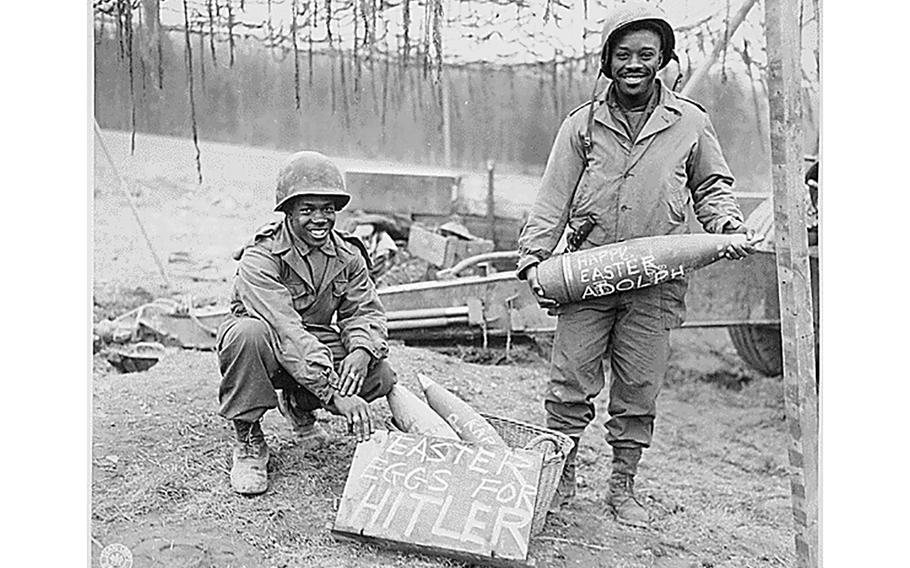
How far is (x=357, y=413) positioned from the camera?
4500mm

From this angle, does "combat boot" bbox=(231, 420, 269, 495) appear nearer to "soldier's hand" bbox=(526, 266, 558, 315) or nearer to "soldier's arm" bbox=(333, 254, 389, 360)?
"soldier's arm" bbox=(333, 254, 389, 360)

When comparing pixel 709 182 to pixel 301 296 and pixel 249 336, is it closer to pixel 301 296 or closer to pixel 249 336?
pixel 301 296

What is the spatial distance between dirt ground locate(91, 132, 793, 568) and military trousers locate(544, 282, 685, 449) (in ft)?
1.20

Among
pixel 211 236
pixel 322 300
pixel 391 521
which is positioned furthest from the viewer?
pixel 211 236

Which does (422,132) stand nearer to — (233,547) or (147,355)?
(147,355)

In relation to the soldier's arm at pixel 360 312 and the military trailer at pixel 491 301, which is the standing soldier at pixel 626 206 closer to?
the soldier's arm at pixel 360 312

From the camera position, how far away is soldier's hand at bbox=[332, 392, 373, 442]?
4488 millimetres

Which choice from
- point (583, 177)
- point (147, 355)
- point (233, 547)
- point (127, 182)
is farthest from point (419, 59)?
point (233, 547)

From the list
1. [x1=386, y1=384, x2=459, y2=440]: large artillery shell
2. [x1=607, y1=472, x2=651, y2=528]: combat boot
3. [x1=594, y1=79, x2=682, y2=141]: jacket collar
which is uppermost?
[x1=594, y1=79, x2=682, y2=141]: jacket collar

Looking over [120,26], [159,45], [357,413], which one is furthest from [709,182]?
[120,26]

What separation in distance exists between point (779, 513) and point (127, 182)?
9.70 ft

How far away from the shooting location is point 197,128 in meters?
4.85

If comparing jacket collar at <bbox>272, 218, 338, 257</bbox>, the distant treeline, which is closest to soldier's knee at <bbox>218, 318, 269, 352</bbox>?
jacket collar at <bbox>272, 218, 338, 257</bbox>

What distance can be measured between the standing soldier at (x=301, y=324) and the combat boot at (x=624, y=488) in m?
0.97
